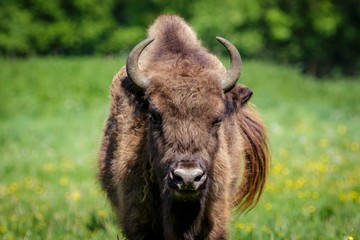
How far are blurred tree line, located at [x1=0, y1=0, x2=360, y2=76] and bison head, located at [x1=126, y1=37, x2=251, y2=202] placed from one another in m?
35.7

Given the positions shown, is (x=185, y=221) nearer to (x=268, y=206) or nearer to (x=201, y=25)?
(x=268, y=206)

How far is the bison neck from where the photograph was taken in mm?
5367

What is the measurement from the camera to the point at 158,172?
210 inches

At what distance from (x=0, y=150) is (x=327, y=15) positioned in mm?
35275

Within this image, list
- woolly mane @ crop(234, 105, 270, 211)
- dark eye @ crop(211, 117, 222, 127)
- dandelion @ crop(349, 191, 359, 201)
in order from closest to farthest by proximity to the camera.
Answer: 1. dark eye @ crop(211, 117, 222, 127)
2. woolly mane @ crop(234, 105, 270, 211)
3. dandelion @ crop(349, 191, 359, 201)

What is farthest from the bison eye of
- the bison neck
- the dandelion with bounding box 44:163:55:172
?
the dandelion with bounding box 44:163:55:172

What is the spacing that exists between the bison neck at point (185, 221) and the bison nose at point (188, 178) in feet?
1.85

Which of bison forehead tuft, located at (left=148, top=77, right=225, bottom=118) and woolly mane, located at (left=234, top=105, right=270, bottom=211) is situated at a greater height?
bison forehead tuft, located at (left=148, top=77, right=225, bottom=118)

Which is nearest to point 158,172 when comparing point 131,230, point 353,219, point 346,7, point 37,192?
point 131,230

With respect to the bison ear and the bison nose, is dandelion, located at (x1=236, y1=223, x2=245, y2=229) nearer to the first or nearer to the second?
the bison ear

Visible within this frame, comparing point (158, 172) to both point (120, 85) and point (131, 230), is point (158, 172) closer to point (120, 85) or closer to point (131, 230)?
point (131, 230)

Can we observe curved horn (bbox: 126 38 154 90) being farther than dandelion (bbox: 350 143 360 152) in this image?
No

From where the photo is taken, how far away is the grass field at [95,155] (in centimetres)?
752

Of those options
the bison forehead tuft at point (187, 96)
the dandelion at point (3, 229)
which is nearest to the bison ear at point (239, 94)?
the bison forehead tuft at point (187, 96)
